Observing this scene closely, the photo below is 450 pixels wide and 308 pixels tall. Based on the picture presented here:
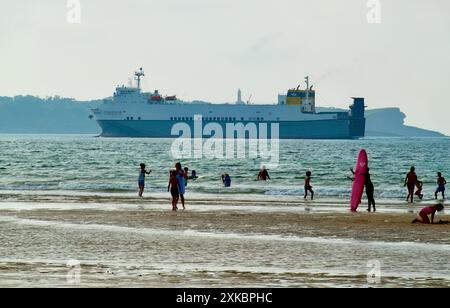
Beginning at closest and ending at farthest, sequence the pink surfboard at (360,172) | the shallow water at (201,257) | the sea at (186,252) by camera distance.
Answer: the shallow water at (201,257), the sea at (186,252), the pink surfboard at (360,172)

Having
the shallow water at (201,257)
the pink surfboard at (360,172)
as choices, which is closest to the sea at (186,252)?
the shallow water at (201,257)

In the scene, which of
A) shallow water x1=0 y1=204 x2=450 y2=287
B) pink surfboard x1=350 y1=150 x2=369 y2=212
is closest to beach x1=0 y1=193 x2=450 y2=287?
shallow water x1=0 y1=204 x2=450 y2=287

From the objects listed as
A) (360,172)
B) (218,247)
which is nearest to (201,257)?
(218,247)

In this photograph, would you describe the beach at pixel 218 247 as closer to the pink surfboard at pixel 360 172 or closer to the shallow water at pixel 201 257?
the shallow water at pixel 201 257

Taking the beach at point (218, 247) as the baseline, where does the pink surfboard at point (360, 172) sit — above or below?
above

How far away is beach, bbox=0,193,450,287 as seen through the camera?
1395cm

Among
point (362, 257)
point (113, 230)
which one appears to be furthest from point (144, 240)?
point (362, 257)

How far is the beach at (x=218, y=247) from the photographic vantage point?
13953 mm

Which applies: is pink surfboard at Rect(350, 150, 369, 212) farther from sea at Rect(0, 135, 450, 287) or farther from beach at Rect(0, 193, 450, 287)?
sea at Rect(0, 135, 450, 287)

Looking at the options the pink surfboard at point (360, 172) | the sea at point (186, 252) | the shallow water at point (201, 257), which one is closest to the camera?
the shallow water at point (201, 257)
